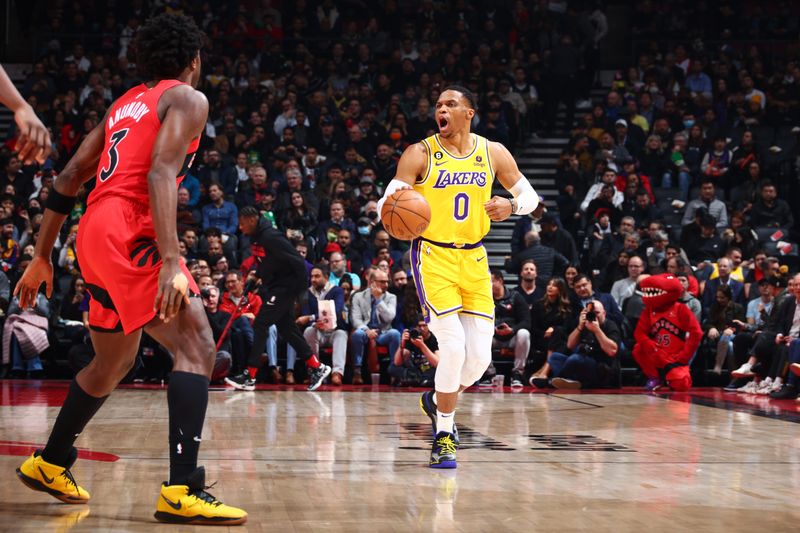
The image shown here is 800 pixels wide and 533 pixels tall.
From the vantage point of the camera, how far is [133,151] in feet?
12.5

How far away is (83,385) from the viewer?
3.93 metres

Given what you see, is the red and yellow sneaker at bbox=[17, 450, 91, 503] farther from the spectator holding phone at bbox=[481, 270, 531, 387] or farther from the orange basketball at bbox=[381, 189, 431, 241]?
the spectator holding phone at bbox=[481, 270, 531, 387]

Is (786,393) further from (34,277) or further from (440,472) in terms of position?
(34,277)

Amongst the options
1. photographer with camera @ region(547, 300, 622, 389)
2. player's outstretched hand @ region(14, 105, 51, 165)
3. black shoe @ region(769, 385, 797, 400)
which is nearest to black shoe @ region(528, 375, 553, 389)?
photographer with camera @ region(547, 300, 622, 389)

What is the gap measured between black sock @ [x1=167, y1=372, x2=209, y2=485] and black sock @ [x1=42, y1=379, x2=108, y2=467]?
0.49m

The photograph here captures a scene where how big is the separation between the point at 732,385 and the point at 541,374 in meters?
2.04

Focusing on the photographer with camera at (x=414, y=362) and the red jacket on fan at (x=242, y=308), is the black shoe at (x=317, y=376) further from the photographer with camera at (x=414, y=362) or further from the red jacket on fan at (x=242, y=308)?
the red jacket on fan at (x=242, y=308)

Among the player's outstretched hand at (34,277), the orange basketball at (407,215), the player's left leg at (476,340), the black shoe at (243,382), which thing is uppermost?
the orange basketball at (407,215)

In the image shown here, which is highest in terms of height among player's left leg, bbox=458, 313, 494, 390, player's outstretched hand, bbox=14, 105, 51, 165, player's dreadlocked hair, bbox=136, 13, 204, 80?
player's dreadlocked hair, bbox=136, 13, 204, 80

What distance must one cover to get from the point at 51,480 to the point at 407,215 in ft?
7.60

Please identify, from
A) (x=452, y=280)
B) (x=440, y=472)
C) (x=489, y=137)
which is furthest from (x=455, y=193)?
(x=489, y=137)

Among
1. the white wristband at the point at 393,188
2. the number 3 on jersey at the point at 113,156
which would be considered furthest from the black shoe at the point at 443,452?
the number 3 on jersey at the point at 113,156

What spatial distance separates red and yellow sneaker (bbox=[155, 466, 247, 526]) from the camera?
3.54 meters

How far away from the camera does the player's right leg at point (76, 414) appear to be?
3881mm
